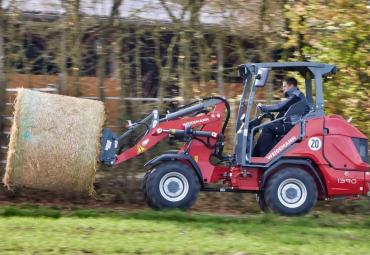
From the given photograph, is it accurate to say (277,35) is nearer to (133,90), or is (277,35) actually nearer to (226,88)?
(226,88)

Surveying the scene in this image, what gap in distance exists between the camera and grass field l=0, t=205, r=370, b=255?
7.97 meters

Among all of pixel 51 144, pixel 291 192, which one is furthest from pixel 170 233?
pixel 291 192

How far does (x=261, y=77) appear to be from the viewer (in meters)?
10.8

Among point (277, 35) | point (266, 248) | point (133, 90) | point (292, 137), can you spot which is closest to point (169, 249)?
point (266, 248)

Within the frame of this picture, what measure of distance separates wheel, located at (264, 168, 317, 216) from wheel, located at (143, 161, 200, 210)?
106 centimetres

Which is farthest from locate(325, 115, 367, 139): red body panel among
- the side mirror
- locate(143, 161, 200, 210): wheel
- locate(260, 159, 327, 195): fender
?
locate(143, 161, 200, 210): wheel

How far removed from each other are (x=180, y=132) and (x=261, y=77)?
4.60ft

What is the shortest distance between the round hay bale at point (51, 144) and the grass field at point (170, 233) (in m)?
0.45

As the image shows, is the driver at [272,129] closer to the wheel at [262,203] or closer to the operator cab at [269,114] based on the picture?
the operator cab at [269,114]

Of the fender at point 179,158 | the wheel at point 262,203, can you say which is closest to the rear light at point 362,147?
the wheel at point 262,203

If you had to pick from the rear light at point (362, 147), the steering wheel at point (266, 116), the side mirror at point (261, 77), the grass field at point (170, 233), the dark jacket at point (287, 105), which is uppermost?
the side mirror at point (261, 77)

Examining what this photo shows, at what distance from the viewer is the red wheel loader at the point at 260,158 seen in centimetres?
1085

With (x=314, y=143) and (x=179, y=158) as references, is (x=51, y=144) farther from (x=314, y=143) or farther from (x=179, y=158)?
(x=314, y=143)

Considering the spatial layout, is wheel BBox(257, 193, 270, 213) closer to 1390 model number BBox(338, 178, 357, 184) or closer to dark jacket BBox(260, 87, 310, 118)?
1390 model number BBox(338, 178, 357, 184)
